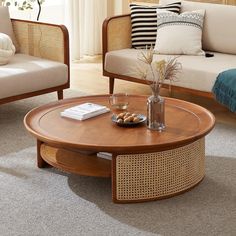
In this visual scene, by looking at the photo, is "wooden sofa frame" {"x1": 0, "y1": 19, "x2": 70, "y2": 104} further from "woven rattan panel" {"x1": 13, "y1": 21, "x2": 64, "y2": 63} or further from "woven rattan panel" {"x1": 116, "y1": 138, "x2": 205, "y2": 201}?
"woven rattan panel" {"x1": 116, "y1": 138, "x2": 205, "y2": 201}

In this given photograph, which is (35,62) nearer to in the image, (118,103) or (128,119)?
(118,103)

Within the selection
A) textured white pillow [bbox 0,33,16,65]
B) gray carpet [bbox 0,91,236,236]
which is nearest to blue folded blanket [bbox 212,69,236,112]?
gray carpet [bbox 0,91,236,236]

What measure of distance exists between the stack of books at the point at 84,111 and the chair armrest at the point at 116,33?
1.46 metres

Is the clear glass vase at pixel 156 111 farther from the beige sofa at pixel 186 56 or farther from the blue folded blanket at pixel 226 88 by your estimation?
the beige sofa at pixel 186 56

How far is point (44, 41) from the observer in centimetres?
462

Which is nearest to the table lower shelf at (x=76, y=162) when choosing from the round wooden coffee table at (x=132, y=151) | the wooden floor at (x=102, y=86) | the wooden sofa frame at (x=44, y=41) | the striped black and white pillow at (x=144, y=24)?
the round wooden coffee table at (x=132, y=151)

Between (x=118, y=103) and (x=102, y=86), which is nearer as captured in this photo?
(x=118, y=103)

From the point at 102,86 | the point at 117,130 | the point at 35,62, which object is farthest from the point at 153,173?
the point at 102,86

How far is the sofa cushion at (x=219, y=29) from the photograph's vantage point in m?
4.71

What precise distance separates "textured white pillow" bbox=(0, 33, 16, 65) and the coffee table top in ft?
2.89

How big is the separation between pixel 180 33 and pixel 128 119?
1710 millimetres

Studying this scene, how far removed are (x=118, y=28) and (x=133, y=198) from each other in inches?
88.7

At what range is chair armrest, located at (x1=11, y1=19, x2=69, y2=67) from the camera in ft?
14.7

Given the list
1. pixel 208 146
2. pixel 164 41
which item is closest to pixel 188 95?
pixel 164 41
